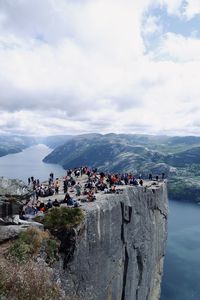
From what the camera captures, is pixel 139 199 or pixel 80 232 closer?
pixel 80 232

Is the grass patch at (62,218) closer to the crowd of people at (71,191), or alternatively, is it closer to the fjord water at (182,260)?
the crowd of people at (71,191)

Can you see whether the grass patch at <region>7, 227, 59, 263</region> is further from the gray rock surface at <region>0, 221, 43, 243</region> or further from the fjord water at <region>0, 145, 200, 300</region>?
the fjord water at <region>0, 145, 200, 300</region>

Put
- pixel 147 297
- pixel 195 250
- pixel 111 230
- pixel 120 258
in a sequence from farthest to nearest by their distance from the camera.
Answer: pixel 195 250
pixel 147 297
pixel 120 258
pixel 111 230

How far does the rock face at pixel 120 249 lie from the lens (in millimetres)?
25453

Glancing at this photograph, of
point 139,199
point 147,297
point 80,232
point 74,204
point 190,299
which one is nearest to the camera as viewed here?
point 80,232

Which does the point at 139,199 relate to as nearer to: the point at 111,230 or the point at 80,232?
the point at 111,230

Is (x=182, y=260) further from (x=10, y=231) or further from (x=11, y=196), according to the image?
(x=10, y=231)

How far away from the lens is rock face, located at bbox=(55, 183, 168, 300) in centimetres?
2545

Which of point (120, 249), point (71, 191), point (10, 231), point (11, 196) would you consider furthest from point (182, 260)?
point (10, 231)

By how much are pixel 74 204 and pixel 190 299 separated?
52498 millimetres

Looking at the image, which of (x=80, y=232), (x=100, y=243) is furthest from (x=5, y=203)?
(x=100, y=243)

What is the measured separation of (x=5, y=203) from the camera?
23.1 meters

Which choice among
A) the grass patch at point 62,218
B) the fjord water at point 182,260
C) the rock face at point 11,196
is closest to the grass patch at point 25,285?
the rock face at point 11,196

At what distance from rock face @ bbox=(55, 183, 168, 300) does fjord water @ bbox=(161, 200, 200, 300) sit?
75.6 ft
